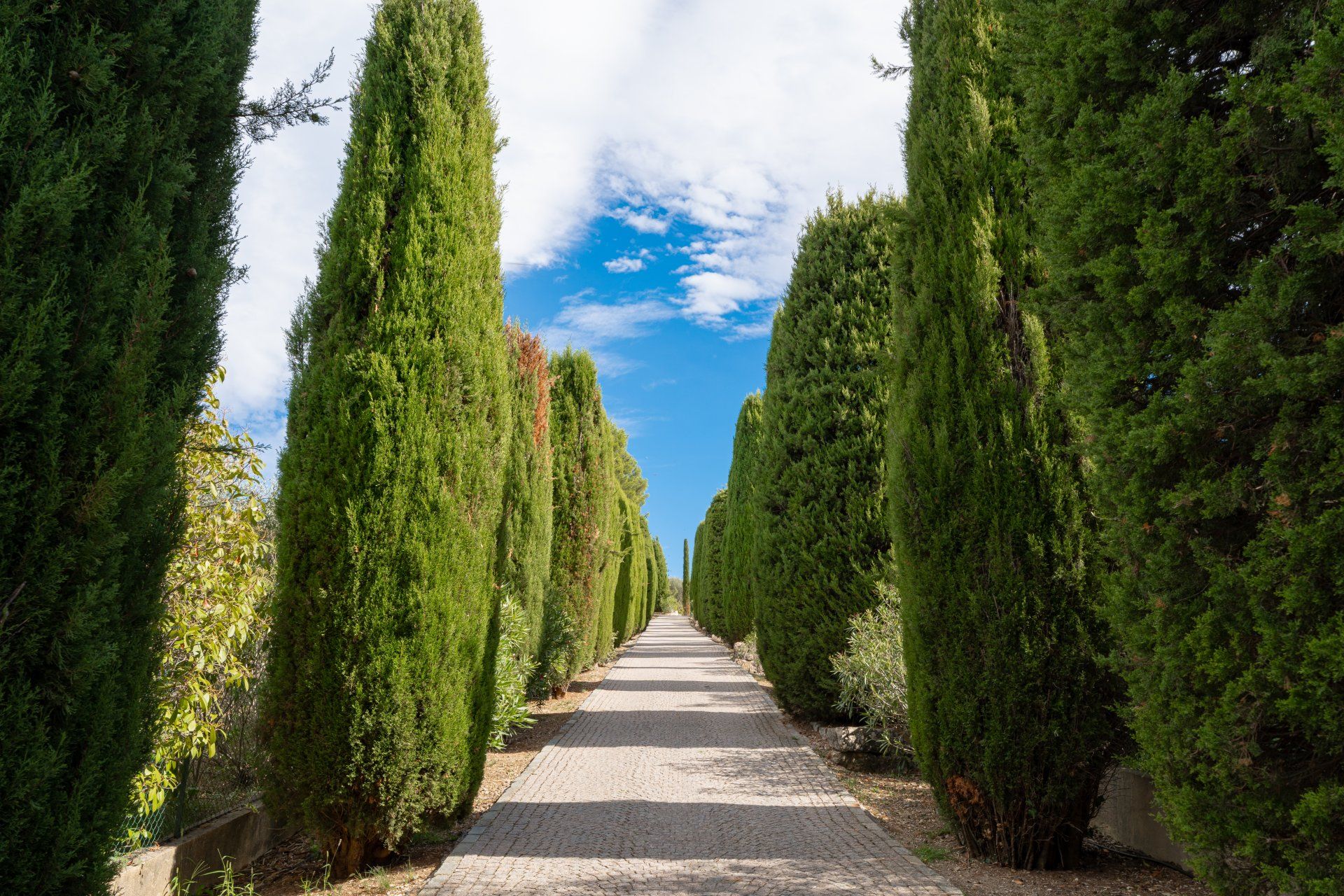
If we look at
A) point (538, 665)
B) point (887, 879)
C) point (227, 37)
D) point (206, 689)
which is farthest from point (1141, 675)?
point (538, 665)

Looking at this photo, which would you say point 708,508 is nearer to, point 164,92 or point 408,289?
point 408,289

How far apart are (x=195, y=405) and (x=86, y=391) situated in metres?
0.75

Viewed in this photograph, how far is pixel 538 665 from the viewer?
36.0 feet

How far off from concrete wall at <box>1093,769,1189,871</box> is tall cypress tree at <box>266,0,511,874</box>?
4330 mm

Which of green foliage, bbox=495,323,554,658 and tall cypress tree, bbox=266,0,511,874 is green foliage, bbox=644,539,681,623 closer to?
green foliage, bbox=495,323,554,658

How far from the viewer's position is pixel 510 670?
8.29 m

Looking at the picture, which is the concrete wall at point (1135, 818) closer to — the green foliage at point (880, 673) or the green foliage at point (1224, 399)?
the green foliage at point (880, 673)

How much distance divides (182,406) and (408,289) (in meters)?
2.30

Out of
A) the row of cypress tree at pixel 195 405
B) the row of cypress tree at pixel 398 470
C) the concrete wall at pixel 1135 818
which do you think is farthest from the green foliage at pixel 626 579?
the concrete wall at pixel 1135 818

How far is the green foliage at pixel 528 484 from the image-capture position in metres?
9.83

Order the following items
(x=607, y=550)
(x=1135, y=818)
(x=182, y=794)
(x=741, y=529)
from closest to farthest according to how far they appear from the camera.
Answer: (x=182, y=794) → (x=1135, y=818) → (x=607, y=550) → (x=741, y=529)

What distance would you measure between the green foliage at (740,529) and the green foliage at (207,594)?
13.6 m

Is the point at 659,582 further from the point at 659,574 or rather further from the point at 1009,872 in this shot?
the point at 1009,872

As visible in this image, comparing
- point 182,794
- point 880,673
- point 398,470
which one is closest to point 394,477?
point 398,470
